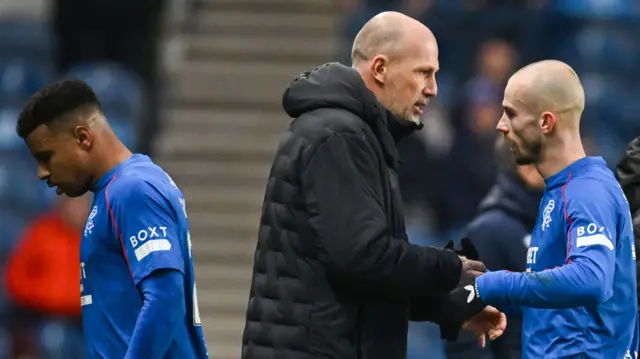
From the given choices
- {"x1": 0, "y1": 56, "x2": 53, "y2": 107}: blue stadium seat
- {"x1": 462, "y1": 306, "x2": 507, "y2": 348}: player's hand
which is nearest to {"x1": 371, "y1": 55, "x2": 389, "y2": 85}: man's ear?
{"x1": 462, "y1": 306, "x2": 507, "y2": 348}: player's hand

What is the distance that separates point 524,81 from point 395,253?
0.76 metres

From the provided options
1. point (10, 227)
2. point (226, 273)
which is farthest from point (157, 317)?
point (226, 273)

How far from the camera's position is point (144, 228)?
4.71 meters

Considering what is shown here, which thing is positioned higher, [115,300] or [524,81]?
[524,81]

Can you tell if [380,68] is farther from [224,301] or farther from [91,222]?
[224,301]

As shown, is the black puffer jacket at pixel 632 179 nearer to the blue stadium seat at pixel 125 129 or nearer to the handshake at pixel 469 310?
the handshake at pixel 469 310

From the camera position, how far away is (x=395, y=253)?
4461 mm

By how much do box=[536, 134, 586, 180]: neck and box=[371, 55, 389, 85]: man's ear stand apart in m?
0.59

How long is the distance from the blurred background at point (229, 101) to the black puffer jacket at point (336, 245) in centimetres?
515

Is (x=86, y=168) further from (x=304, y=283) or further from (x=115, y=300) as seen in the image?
(x=304, y=283)

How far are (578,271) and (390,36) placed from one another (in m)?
1.00

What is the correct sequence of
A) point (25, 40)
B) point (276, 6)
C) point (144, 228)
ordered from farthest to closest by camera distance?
point (276, 6)
point (25, 40)
point (144, 228)

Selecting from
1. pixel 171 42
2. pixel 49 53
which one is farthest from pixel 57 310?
pixel 171 42

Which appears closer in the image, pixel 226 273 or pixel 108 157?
pixel 108 157
